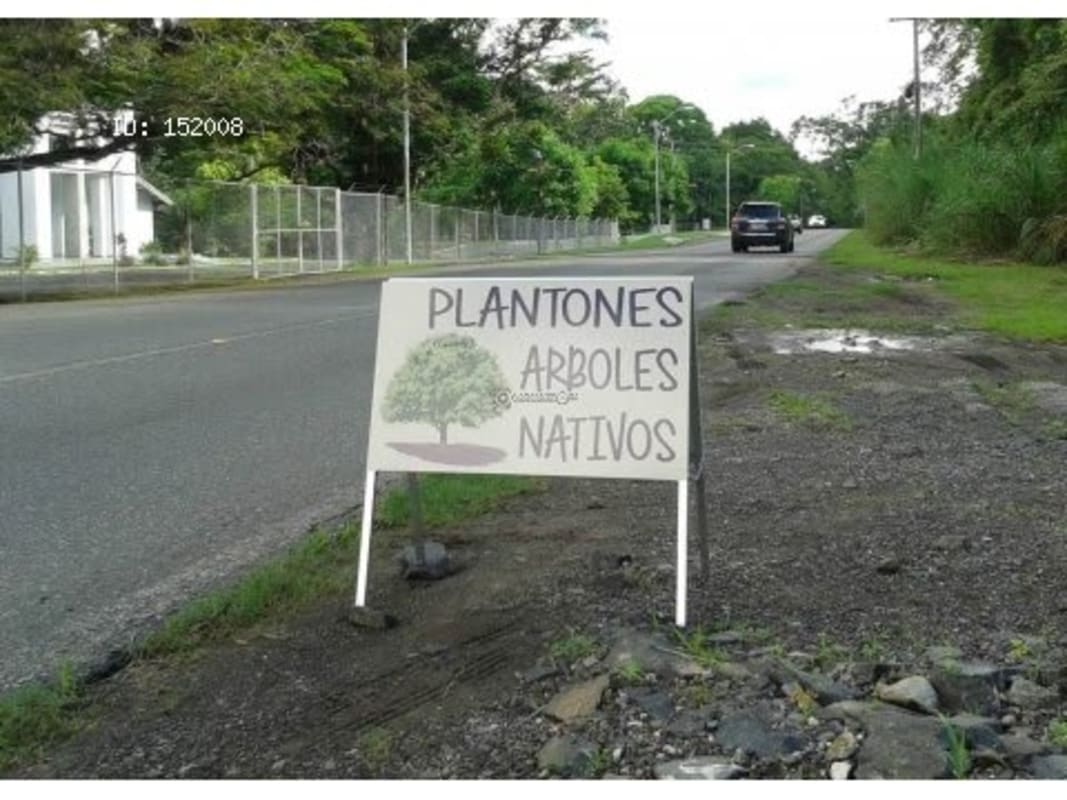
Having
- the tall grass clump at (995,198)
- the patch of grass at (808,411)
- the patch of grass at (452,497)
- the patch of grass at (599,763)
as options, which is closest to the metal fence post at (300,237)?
the tall grass clump at (995,198)

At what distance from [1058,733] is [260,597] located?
256 cm

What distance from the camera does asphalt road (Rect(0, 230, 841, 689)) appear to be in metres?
4.73

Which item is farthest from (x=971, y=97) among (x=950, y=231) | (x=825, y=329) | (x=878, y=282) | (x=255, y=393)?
(x=255, y=393)

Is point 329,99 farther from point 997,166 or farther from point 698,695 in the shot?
point 698,695

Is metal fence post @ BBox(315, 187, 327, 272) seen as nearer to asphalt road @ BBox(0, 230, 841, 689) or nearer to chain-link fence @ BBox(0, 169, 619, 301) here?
chain-link fence @ BBox(0, 169, 619, 301)

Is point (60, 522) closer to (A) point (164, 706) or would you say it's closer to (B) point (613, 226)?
(A) point (164, 706)

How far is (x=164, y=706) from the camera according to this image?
12.0ft

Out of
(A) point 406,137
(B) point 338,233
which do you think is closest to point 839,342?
(B) point 338,233

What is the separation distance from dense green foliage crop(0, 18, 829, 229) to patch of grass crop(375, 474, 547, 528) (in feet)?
49.6

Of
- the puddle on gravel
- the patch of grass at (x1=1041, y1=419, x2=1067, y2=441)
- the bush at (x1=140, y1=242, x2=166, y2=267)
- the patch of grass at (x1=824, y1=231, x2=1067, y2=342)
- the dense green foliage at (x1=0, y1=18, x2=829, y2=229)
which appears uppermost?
the dense green foliage at (x1=0, y1=18, x2=829, y2=229)

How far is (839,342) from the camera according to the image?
12.5m

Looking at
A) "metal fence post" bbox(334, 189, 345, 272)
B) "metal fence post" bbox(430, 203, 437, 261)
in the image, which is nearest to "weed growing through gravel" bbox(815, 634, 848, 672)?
"metal fence post" bbox(334, 189, 345, 272)

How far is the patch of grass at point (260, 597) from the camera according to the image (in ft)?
13.8

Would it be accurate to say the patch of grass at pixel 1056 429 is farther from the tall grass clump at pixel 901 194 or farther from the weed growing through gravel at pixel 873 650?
the tall grass clump at pixel 901 194
